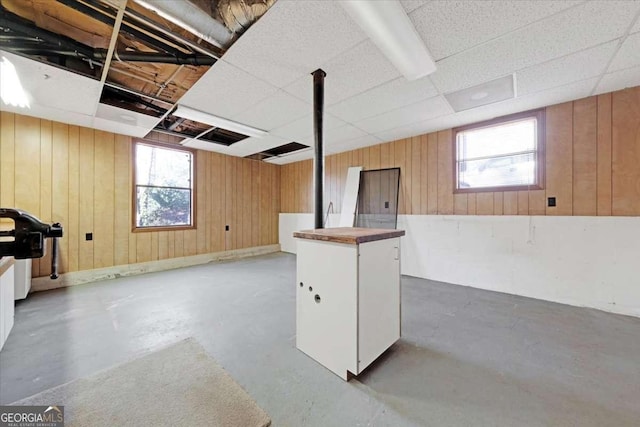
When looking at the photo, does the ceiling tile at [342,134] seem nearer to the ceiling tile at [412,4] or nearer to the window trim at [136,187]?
the ceiling tile at [412,4]

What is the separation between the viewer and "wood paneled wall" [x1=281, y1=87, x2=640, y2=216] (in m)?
2.65

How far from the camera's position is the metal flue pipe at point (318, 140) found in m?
2.32

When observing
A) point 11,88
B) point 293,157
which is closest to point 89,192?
point 11,88

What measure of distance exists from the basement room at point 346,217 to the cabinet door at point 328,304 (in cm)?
2

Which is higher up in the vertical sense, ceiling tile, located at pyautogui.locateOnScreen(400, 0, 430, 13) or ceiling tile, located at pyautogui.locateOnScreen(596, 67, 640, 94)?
ceiling tile, located at pyautogui.locateOnScreen(596, 67, 640, 94)

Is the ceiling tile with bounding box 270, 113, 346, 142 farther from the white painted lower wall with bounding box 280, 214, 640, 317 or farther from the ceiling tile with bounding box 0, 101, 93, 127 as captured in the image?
the ceiling tile with bounding box 0, 101, 93, 127

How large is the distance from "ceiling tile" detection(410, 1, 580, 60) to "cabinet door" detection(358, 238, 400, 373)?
5.42 ft

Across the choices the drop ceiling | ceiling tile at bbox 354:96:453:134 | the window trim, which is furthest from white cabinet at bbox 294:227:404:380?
the window trim

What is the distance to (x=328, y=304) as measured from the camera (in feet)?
5.80

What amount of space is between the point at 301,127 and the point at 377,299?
308 centimetres

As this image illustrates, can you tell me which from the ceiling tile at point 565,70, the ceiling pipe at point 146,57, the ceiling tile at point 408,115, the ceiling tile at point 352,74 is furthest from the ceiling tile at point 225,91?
the ceiling tile at point 565,70

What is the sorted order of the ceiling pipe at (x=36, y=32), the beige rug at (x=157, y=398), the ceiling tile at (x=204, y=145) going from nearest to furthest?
the beige rug at (x=157, y=398) → the ceiling pipe at (x=36, y=32) → the ceiling tile at (x=204, y=145)

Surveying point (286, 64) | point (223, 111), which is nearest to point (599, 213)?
point (286, 64)

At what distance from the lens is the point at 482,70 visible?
90.4 inches
